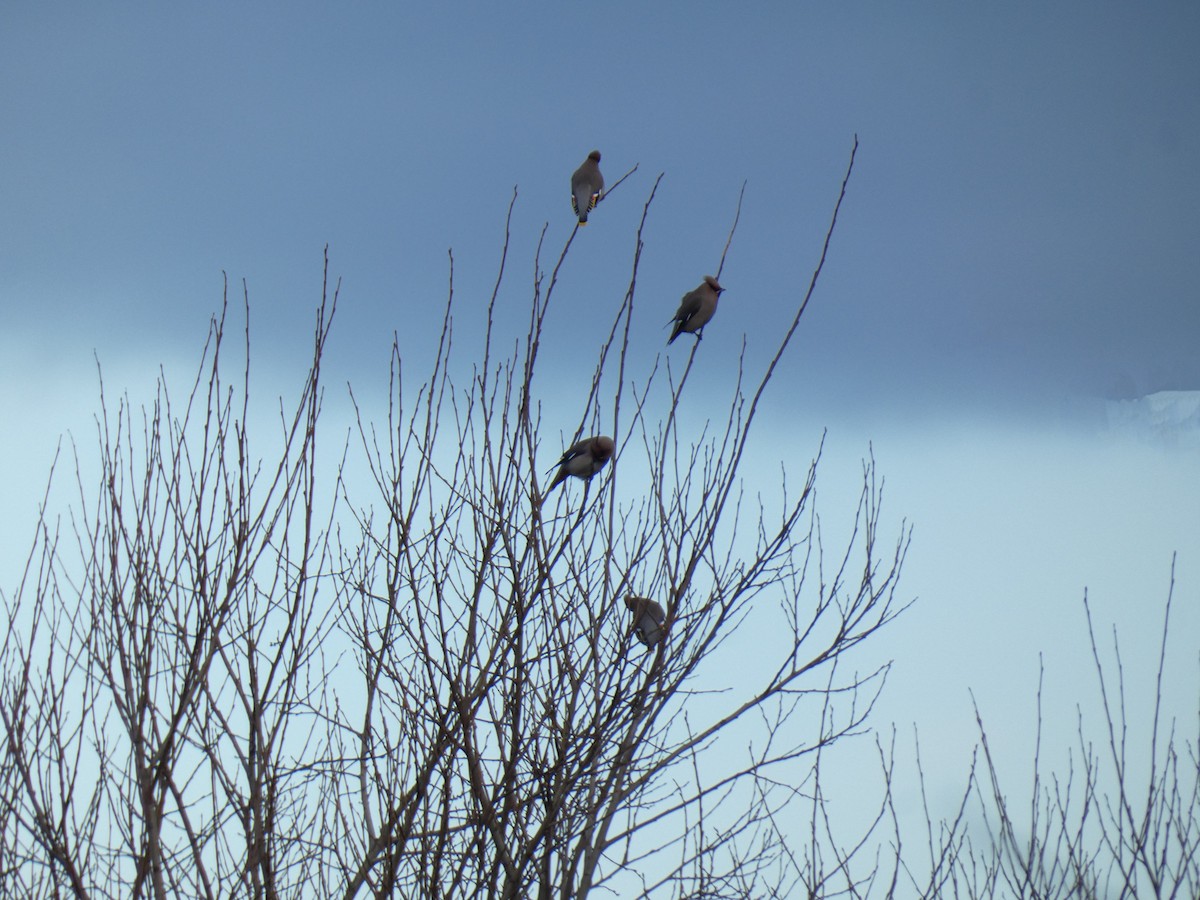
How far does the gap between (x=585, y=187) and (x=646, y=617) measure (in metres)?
2.52

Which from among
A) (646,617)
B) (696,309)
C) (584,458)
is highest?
(696,309)

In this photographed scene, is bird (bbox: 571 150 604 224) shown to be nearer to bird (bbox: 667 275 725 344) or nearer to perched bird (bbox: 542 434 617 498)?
bird (bbox: 667 275 725 344)

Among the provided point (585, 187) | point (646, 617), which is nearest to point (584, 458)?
point (646, 617)

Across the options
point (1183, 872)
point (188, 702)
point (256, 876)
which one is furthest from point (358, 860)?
point (1183, 872)

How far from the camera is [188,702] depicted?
3.50 meters

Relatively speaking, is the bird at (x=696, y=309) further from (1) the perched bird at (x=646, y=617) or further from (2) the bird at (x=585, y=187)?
(1) the perched bird at (x=646, y=617)

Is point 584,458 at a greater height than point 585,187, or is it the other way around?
point 585,187

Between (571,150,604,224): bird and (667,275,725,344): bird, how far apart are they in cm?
75

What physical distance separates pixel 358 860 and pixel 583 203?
10.5 feet

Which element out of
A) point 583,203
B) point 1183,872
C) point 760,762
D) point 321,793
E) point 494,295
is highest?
point 583,203

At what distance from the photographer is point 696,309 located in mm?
5953

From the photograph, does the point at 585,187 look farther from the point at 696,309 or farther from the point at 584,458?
the point at 584,458

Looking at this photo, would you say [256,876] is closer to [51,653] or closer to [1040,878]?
[51,653]

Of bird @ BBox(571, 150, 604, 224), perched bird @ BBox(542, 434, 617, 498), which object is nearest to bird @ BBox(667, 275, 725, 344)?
bird @ BBox(571, 150, 604, 224)
